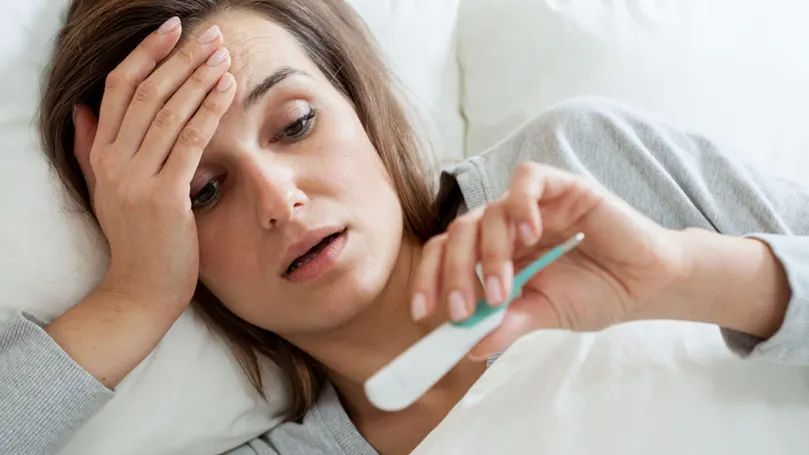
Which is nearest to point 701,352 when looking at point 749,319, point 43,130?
point 749,319

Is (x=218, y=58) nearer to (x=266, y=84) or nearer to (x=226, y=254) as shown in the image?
(x=266, y=84)

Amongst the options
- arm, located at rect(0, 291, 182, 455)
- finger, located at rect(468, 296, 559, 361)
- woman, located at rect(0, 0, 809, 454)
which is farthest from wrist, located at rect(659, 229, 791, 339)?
arm, located at rect(0, 291, 182, 455)

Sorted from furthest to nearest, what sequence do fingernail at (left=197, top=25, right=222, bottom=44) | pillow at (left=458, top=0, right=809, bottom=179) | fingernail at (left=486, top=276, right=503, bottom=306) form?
pillow at (left=458, top=0, right=809, bottom=179)
fingernail at (left=197, top=25, right=222, bottom=44)
fingernail at (left=486, top=276, right=503, bottom=306)

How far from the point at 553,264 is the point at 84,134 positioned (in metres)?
0.54

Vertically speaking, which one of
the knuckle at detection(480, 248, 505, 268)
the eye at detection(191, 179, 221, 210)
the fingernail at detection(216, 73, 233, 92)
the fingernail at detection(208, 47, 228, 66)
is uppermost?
the fingernail at detection(208, 47, 228, 66)

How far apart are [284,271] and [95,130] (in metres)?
0.29

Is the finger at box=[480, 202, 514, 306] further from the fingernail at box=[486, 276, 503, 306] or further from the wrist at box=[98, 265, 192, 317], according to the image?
the wrist at box=[98, 265, 192, 317]

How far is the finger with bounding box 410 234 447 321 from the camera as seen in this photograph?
52cm

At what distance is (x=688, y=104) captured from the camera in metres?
1.06

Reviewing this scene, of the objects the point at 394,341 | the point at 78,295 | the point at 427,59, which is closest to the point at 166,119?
the point at 78,295

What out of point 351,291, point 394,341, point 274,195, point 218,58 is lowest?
point 394,341

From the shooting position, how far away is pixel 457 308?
0.51 m

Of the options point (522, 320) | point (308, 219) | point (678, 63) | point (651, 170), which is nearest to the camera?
point (522, 320)

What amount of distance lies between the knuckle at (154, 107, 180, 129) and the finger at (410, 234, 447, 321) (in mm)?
320
